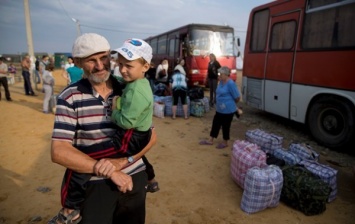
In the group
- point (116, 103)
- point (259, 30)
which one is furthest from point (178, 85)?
point (116, 103)

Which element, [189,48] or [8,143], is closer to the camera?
[8,143]

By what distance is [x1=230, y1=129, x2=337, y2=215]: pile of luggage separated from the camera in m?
3.51

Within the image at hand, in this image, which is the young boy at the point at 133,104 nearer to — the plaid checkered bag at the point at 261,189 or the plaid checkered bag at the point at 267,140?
the plaid checkered bag at the point at 261,189

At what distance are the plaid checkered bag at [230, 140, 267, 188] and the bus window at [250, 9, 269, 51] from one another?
16.2 feet

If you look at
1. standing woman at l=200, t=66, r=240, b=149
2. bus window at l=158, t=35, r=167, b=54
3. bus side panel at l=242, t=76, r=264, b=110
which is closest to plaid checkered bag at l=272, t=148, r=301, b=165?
standing woman at l=200, t=66, r=240, b=149

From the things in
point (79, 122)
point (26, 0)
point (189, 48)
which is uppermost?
point (26, 0)

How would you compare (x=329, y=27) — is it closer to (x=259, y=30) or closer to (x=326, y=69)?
(x=326, y=69)

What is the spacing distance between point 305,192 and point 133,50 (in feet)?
10.6

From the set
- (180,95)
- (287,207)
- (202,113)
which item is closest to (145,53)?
(287,207)

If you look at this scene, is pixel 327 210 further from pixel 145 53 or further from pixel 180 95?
pixel 180 95

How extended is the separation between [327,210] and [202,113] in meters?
6.09

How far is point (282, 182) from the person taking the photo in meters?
3.67

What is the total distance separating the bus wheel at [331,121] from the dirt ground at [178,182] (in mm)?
312

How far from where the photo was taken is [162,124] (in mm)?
8430
